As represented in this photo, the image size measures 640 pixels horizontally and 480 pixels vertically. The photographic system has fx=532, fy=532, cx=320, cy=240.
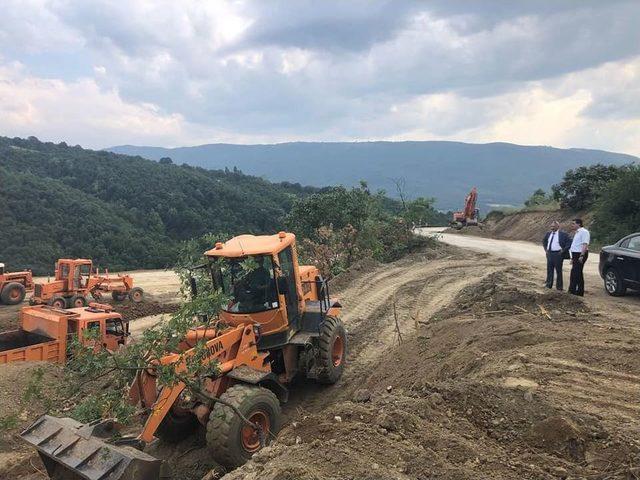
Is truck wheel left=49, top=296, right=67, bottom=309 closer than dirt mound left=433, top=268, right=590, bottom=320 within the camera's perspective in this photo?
No

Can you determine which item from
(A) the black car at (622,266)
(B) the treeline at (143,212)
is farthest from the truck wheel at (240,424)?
(B) the treeline at (143,212)

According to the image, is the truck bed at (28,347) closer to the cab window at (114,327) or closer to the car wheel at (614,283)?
the cab window at (114,327)

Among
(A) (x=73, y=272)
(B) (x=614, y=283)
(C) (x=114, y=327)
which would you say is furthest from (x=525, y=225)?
(C) (x=114, y=327)

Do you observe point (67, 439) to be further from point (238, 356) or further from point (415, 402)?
point (415, 402)

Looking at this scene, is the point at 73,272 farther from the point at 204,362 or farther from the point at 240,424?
the point at 240,424

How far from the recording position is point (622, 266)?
1028 cm

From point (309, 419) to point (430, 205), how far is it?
2229cm

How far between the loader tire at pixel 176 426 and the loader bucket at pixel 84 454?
129 centimetres

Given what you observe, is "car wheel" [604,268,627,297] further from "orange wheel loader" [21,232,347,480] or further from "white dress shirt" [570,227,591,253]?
"orange wheel loader" [21,232,347,480]

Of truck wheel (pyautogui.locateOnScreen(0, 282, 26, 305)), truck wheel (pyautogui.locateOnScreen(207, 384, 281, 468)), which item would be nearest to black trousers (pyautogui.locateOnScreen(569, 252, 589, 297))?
truck wheel (pyautogui.locateOnScreen(207, 384, 281, 468))

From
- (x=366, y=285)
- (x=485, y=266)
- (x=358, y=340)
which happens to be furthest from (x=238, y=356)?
(x=485, y=266)

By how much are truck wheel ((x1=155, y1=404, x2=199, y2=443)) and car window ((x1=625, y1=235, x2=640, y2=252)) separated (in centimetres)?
869

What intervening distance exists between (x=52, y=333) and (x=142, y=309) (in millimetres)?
10226

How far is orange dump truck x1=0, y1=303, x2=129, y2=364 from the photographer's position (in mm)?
10678
